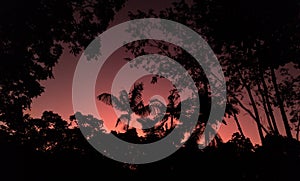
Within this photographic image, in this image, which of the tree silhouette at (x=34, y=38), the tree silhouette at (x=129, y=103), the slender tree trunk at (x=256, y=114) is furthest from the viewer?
the tree silhouette at (x=129, y=103)

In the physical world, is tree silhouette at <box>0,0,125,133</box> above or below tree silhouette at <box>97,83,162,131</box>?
below

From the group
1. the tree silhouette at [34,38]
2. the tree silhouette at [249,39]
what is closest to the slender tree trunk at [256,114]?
the tree silhouette at [249,39]

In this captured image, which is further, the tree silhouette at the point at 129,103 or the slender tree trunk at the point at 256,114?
the tree silhouette at the point at 129,103

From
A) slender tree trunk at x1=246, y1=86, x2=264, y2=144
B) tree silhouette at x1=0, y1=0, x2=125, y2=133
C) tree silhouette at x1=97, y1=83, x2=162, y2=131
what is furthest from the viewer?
tree silhouette at x1=97, y1=83, x2=162, y2=131

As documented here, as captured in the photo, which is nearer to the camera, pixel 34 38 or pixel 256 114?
pixel 34 38

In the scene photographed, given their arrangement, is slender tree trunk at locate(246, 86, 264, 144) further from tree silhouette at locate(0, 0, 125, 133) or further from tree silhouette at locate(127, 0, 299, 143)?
tree silhouette at locate(0, 0, 125, 133)

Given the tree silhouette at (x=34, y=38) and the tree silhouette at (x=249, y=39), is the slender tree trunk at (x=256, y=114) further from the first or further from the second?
the tree silhouette at (x=34, y=38)

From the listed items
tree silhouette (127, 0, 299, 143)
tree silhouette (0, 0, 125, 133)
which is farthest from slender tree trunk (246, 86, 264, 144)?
tree silhouette (0, 0, 125, 133)

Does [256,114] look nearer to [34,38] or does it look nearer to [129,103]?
[129,103]

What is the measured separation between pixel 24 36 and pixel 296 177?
14.5 meters

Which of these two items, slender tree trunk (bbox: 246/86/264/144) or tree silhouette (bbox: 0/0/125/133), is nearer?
tree silhouette (bbox: 0/0/125/133)

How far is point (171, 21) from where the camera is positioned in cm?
1903

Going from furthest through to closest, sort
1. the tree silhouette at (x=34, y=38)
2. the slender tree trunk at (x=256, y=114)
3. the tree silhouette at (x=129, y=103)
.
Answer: the tree silhouette at (x=129, y=103)
the slender tree trunk at (x=256, y=114)
the tree silhouette at (x=34, y=38)

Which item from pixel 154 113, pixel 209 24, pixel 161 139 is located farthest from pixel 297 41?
pixel 154 113
